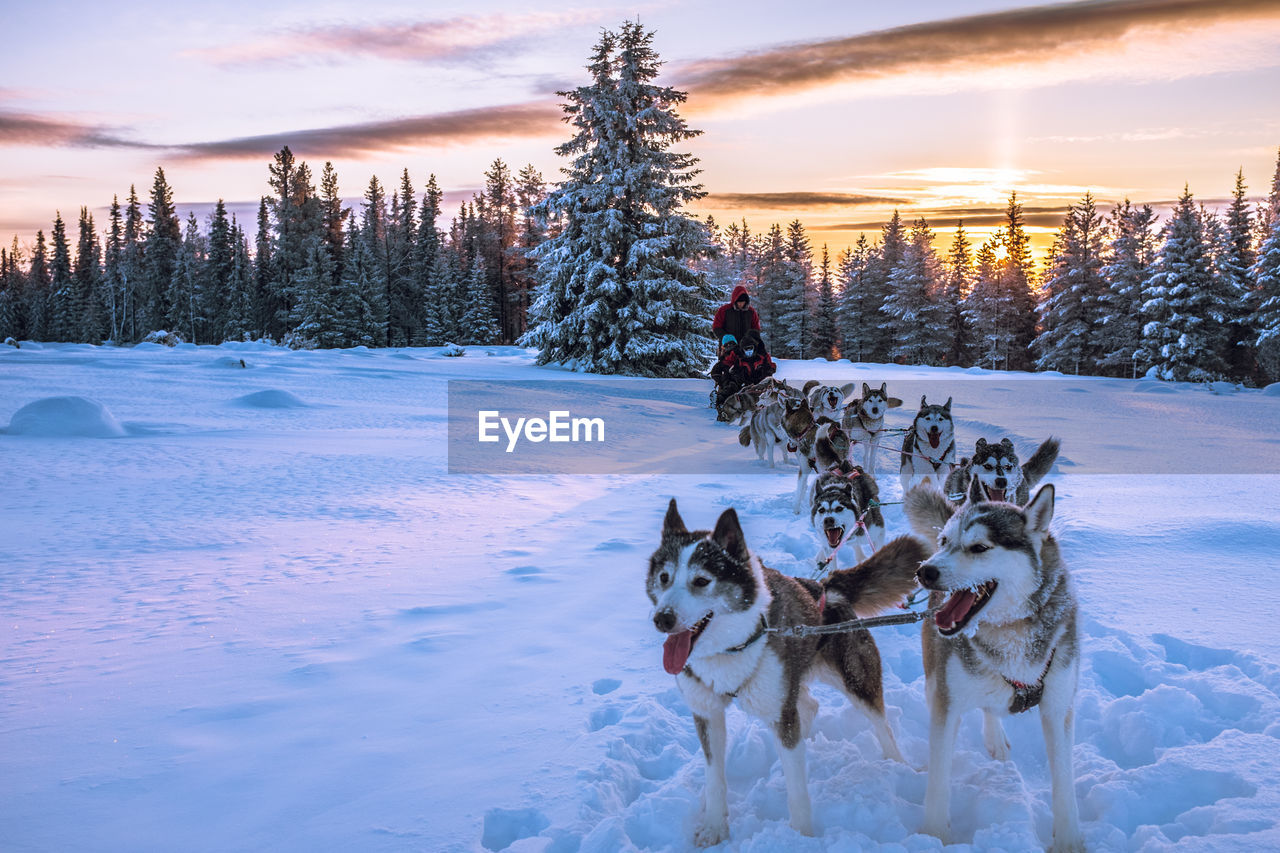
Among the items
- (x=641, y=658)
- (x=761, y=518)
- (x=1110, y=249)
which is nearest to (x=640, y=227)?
(x=761, y=518)

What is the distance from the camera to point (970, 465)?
569cm

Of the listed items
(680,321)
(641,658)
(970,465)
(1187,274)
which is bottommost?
(641,658)

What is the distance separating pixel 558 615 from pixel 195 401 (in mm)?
13229

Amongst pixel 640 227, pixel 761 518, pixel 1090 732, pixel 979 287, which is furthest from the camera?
pixel 979 287

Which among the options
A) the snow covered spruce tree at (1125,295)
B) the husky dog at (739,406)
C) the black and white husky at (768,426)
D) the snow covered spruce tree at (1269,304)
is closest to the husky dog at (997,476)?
the black and white husky at (768,426)

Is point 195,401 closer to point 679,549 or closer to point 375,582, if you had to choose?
point 375,582

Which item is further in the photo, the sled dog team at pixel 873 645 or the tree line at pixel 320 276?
the tree line at pixel 320 276

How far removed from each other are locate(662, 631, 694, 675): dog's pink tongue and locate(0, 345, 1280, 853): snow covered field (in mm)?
668

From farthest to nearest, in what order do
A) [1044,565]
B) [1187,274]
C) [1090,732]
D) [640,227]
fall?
[1187,274]
[640,227]
[1090,732]
[1044,565]

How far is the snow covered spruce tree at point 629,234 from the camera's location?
24547mm

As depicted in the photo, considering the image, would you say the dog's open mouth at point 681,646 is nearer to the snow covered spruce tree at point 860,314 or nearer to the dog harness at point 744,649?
the dog harness at point 744,649

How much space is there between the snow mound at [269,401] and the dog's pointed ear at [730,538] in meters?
14.1

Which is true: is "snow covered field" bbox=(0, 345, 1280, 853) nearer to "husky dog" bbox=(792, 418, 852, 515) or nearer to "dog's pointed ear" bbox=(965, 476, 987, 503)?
"husky dog" bbox=(792, 418, 852, 515)

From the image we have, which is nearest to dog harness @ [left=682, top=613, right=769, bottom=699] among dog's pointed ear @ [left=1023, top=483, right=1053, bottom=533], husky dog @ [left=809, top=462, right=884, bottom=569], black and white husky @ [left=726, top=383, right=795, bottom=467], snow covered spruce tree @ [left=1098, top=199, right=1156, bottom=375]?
dog's pointed ear @ [left=1023, top=483, right=1053, bottom=533]
